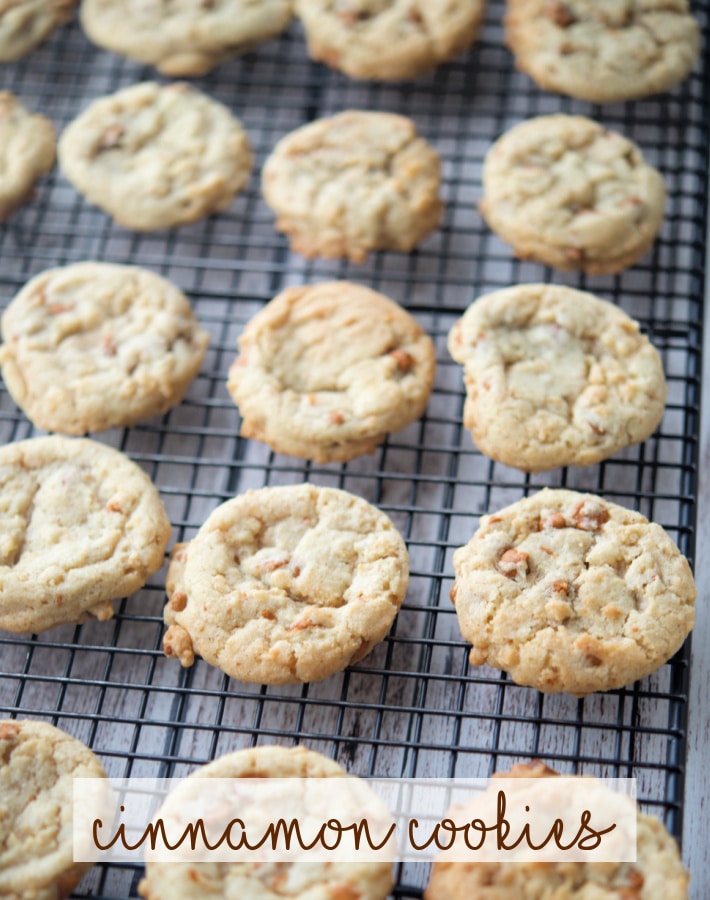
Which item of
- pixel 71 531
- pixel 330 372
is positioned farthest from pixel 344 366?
pixel 71 531

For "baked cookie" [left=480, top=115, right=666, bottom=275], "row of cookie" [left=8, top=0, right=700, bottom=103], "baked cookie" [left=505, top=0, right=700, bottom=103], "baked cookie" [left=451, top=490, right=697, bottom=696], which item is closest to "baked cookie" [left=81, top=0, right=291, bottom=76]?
"row of cookie" [left=8, top=0, right=700, bottom=103]

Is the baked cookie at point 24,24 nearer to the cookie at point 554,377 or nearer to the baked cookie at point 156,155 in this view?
the baked cookie at point 156,155

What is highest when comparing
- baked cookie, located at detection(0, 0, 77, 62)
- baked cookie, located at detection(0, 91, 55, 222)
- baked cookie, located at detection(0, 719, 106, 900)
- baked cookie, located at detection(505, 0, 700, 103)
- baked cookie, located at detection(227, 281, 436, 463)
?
baked cookie, located at detection(0, 0, 77, 62)

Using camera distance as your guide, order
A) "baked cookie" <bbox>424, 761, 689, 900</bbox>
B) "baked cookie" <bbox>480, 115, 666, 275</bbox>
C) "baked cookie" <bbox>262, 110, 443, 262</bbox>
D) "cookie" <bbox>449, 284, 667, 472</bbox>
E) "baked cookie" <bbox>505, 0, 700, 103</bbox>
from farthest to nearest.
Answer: "baked cookie" <bbox>505, 0, 700, 103</bbox> → "baked cookie" <bbox>262, 110, 443, 262</bbox> → "baked cookie" <bbox>480, 115, 666, 275</bbox> → "cookie" <bbox>449, 284, 667, 472</bbox> → "baked cookie" <bbox>424, 761, 689, 900</bbox>

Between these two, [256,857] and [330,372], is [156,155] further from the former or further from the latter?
[256,857]

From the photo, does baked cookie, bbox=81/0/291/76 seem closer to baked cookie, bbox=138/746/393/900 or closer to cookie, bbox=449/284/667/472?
cookie, bbox=449/284/667/472

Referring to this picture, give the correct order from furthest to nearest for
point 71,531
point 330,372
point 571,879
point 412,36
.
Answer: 1. point 412,36
2. point 330,372
3. point 71,531
4. point 571,879

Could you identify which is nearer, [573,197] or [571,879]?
[571,879]

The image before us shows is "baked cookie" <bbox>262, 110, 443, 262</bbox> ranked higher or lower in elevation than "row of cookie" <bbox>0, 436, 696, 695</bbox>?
higher
